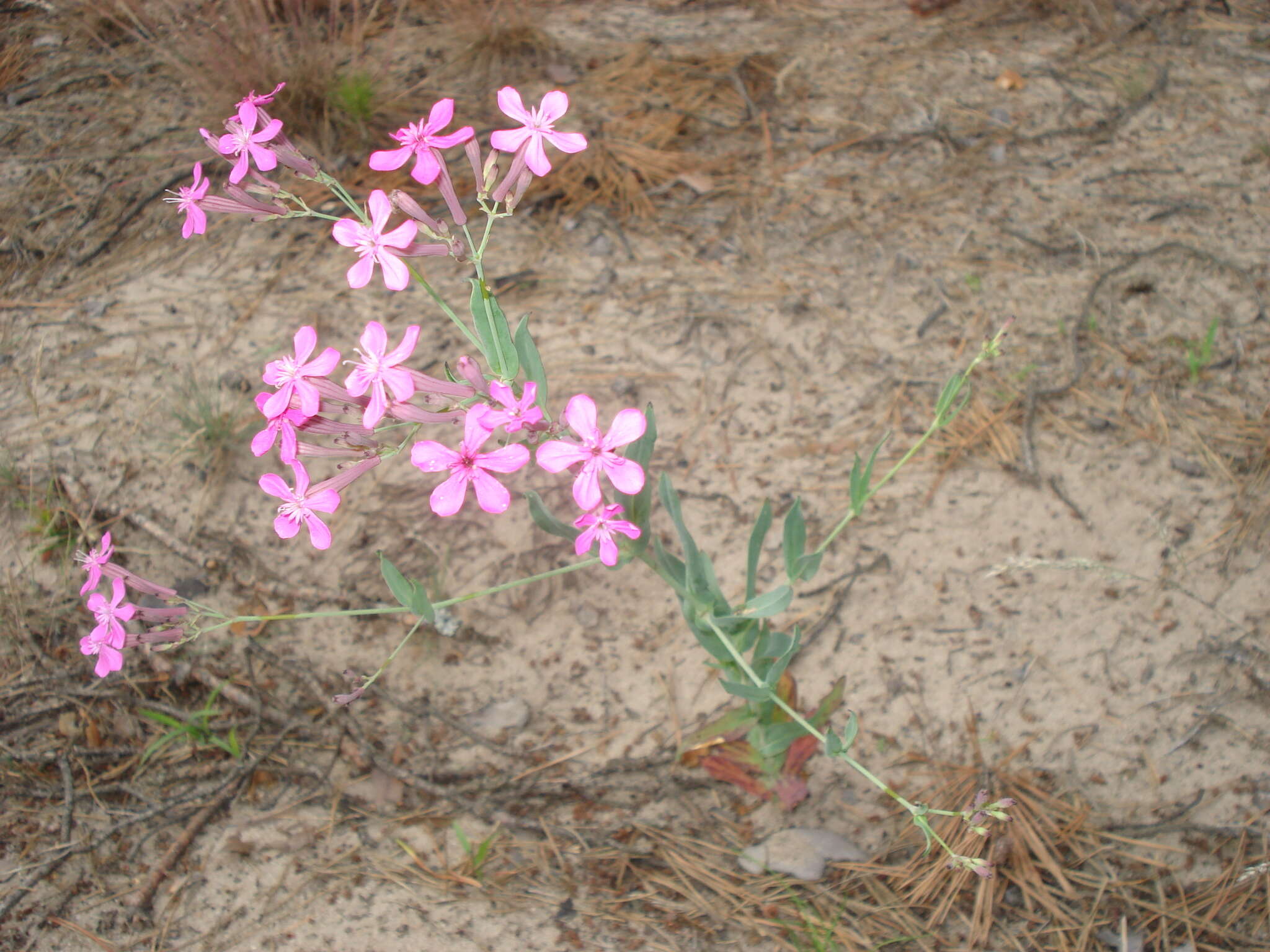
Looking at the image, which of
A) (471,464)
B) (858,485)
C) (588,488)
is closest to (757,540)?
(858,485)

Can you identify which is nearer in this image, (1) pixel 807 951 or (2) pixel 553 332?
(1) pixel 807 951

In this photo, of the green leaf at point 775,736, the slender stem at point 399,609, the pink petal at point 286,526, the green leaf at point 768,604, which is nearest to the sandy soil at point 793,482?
the green leaf at point 775,736

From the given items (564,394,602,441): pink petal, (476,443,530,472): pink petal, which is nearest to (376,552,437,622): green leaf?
(476,443,530,472): pink petal

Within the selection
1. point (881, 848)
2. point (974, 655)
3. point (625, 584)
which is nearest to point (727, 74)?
point (625, 584)

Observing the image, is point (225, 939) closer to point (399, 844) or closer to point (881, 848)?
point (399, 844)

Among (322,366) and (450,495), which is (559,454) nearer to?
(450,495)

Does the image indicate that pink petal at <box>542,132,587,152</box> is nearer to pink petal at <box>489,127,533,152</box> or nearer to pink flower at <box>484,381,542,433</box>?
pink petal at <box>489,127,533,152</box>

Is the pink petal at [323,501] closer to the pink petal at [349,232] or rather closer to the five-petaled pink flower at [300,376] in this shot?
the five-petaled pink flower at [300,376]
